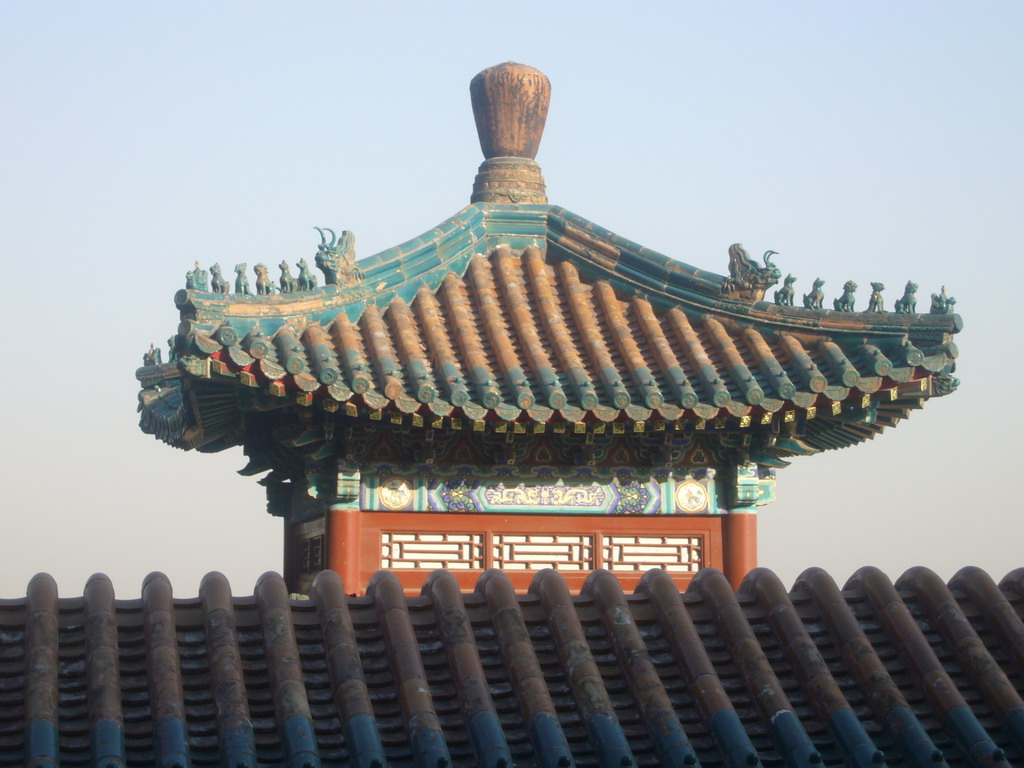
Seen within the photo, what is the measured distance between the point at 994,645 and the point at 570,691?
226 cm

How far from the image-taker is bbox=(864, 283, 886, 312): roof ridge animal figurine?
40.3 feet

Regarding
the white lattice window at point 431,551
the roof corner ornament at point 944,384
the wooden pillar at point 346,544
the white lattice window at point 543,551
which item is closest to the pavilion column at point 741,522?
the white lattice window at point 543,551

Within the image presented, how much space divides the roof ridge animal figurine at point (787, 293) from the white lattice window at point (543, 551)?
7.75 feet

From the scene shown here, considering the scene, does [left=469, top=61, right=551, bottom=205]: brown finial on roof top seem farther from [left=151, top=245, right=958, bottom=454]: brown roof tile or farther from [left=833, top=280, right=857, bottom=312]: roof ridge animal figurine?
[left=833, top=280, right=857, bottom=312]: roof ridge animal figurine

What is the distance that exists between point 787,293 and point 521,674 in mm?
5938

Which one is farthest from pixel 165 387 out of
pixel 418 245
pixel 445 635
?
pixel 445 635

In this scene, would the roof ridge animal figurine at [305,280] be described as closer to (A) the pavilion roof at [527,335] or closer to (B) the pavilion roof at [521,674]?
(A) the pavilion roof at [527,335]

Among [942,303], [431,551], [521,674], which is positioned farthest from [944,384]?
[521,674]

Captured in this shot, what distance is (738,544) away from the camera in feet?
41.3

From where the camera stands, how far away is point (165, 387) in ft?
47.5

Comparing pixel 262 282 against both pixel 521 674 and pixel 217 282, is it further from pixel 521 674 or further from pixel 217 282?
pixel 521 674

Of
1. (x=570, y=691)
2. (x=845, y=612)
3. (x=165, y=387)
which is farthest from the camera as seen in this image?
(x=165, y=387)

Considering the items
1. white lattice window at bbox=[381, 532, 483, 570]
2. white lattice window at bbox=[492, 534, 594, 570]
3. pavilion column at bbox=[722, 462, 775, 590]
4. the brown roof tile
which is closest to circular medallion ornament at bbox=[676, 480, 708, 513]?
pavilion column at bbox=[722, 462, 775, 590]

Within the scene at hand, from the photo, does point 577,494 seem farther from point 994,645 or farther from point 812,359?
point 994,645
